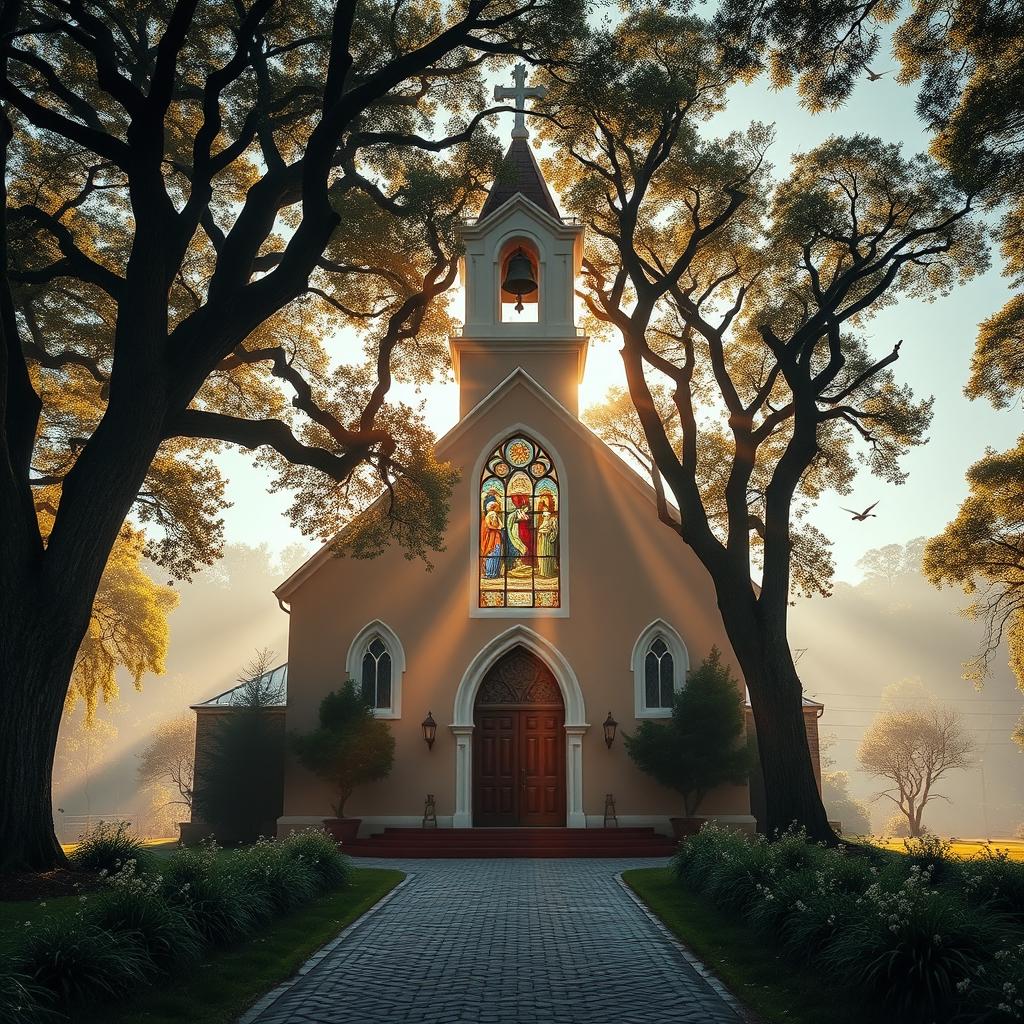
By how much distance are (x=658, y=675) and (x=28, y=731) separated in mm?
13359

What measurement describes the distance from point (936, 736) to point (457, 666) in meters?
45.5

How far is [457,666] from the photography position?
2128cm

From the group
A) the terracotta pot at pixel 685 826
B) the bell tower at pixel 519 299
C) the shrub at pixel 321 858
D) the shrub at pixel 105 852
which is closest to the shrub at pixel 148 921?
the shrub at pixel 105 852

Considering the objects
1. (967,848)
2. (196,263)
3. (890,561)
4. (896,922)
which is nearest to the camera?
(896,922)

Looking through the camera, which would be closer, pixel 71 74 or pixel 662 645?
pixel 71 74

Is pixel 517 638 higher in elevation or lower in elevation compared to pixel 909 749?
higher

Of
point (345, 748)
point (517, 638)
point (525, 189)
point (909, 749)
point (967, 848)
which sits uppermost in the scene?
point (525, 189)

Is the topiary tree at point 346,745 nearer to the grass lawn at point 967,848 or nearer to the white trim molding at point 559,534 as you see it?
the white trim molding at point 559,534

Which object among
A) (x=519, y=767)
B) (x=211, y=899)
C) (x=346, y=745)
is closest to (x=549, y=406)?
(x=519, y=767)

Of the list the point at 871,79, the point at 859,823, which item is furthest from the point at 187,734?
the point at 871,79

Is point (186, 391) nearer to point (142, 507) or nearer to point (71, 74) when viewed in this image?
point (71, 74)

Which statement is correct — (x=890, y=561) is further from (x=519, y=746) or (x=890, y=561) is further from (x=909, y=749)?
(x=519, y=746)

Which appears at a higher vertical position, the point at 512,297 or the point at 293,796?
the point at 512,297

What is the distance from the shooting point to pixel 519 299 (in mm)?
24688
